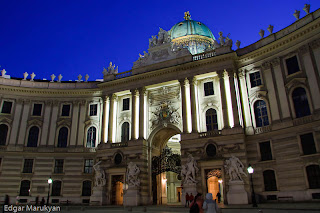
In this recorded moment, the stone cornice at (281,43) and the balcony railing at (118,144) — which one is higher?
the stone cornice at (281,43)

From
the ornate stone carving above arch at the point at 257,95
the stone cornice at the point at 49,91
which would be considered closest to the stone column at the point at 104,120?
the stone cornice at the point at 49,91

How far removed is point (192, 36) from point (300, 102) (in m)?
23.9

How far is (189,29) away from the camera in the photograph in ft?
156

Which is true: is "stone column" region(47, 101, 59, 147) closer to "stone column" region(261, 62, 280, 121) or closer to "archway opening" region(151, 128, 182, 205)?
"archway opening" region(151, 128, 182, 205)

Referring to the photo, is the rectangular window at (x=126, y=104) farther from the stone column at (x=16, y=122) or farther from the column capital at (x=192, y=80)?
the stone column at (x=16, y=122)

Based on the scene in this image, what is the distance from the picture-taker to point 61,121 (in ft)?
132

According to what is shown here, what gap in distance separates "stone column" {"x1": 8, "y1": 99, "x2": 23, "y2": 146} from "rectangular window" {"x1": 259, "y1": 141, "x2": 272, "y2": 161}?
3296 cm

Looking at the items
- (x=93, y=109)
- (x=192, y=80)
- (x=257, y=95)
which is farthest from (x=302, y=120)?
(x=93, y=109)

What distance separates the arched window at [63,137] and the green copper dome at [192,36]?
73.1 feet

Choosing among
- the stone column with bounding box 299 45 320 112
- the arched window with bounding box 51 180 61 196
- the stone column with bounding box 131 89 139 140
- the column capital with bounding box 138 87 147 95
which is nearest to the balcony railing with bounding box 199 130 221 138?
the stone column with bounding box 131 89 139 140

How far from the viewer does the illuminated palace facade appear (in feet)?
88.8

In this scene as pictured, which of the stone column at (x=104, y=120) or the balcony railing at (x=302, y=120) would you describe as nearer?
the balcony railing at (x=302, y=120)

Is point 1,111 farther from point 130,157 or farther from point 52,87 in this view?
point 130,157

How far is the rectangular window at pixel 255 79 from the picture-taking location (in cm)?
3154
